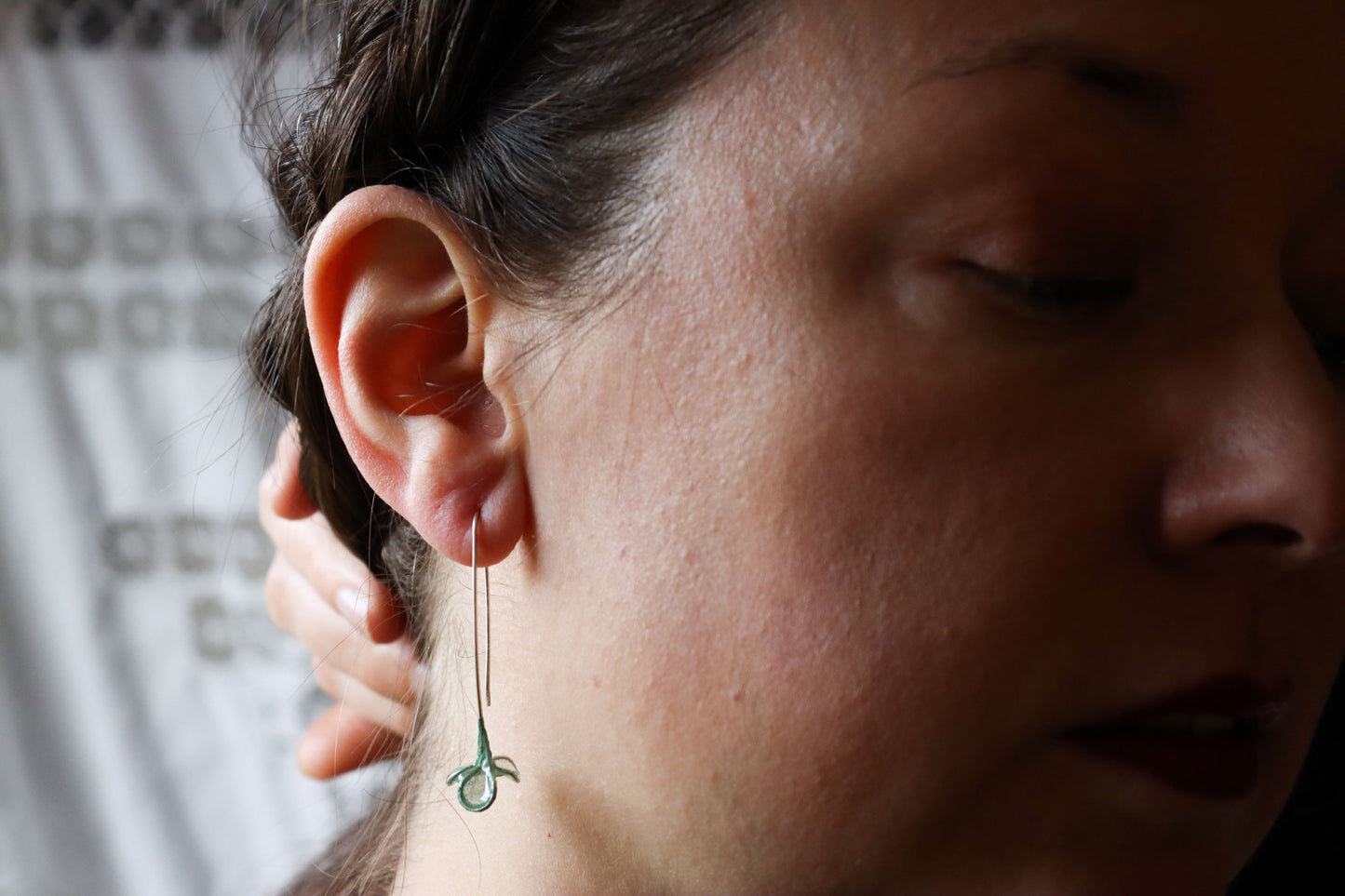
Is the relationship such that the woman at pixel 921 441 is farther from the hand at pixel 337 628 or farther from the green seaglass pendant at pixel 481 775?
the hand at pixel 337 628

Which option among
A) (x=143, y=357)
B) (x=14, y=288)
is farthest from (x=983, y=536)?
(x=14, y=288)

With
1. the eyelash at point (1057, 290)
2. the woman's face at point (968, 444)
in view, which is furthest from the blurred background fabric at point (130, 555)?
the eyelash at point (1057, 290)

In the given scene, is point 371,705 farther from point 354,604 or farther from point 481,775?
point 481,775

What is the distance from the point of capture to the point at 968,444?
0.64 meters

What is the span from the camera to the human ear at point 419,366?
746 mm

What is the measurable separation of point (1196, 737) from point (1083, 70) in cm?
39

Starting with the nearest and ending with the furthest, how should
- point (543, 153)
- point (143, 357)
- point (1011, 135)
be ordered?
1. point (1011, 135)
2. point (543, 153)
3. point (143, 357)

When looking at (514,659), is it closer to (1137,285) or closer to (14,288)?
(1137,285)

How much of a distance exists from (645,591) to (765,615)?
75mm

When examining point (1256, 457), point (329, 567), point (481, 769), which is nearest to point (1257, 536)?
point (1256, 457)

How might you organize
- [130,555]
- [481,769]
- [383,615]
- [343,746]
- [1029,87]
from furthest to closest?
[130,555]
[343,746]
[383,615]
[481,769]
[1029,87]

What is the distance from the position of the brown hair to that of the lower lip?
1.34 feet

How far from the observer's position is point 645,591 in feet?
2.23

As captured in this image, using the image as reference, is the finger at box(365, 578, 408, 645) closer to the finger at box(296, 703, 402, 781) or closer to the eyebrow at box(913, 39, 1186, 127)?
the finger at box(296, 703, 402, 781)
